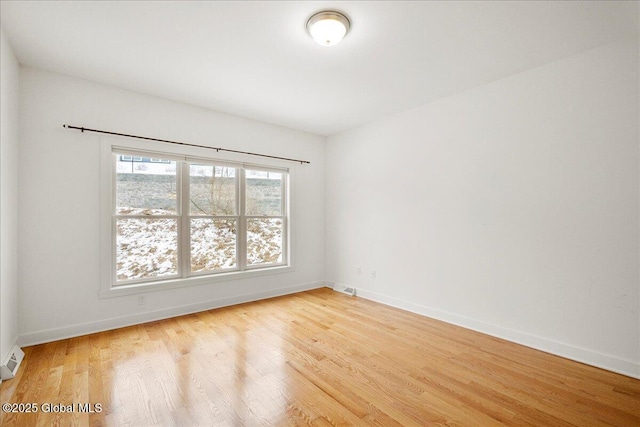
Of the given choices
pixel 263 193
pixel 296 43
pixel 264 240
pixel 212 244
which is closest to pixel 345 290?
pixel 264 240

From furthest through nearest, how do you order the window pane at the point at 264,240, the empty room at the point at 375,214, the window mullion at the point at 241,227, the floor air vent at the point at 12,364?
1. the window pane at the point at 264,240
2. the window mullion at the point at 241,227
3. the floor air vent at the point at 12,364
4. the empty room at the point at 375,214

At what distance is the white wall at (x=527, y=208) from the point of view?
7.91ft

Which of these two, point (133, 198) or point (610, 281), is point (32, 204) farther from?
point (610, 281)

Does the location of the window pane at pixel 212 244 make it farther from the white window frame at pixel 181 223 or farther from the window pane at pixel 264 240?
the window pane at pixel 264 240

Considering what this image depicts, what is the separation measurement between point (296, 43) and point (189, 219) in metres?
2.54

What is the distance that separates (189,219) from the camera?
3.81 m

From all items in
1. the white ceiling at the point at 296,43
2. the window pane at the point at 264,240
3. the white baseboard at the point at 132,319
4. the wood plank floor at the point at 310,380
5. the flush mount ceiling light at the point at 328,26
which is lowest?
the wood plank floor at the point at 310,380

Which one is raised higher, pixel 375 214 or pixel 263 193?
pixel 263 193

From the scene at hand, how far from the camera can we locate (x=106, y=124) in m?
3.21

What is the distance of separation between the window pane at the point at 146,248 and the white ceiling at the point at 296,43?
158 centimetres

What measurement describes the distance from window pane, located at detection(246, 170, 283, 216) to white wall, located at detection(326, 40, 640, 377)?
1.66m

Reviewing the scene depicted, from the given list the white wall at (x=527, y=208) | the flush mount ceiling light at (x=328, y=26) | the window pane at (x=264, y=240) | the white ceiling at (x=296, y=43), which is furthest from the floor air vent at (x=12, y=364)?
the white wall at (x=527, y=208)

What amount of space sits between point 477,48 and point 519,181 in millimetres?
1362

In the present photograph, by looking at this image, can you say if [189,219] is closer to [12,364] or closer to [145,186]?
[145,186]
